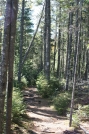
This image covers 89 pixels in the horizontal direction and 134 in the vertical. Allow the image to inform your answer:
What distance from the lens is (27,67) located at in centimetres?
2603

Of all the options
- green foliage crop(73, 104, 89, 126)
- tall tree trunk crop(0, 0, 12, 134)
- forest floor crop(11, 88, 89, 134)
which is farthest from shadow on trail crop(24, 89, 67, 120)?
tall tree trunk crop(0, 0, 12, 134)

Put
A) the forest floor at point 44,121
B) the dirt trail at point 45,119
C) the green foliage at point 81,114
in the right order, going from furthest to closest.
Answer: the green foliage at point 81,114 → the dirt trail at point 45,119 → the forest floor at point 44,121

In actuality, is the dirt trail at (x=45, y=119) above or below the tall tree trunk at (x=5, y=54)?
below

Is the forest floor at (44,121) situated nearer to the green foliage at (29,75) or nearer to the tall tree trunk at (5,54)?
the tall tree trunk at (5,54)

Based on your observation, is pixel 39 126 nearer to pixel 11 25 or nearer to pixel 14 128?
pixel 14 128

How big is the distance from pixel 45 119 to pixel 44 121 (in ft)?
1.24

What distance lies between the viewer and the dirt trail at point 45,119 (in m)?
9.19

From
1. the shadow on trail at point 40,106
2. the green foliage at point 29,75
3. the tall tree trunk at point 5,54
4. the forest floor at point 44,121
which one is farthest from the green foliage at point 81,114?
the green foliage at point 29,75

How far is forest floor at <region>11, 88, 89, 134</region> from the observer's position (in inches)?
345

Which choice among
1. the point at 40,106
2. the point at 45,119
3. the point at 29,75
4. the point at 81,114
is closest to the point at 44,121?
the point at 45,119

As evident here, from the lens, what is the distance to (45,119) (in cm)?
1097

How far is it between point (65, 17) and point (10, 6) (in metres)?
19.6

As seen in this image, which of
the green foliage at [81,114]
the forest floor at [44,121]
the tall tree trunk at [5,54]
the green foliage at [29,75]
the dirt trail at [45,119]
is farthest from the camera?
the green foliage at [29,75]

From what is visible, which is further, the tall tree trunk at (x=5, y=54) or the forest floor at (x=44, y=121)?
the forest floor at (x=44, y=121)
